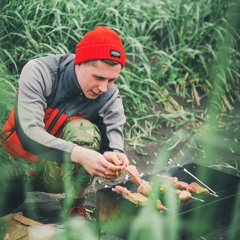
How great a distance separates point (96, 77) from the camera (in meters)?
3.34

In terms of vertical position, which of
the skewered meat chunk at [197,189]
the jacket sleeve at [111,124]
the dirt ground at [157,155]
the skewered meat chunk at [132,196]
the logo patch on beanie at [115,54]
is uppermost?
the logo patch on beanie at [115,54]

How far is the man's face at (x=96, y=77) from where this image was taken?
333 cm

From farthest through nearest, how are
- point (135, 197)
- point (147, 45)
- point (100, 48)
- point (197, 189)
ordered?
point (147, 45)
point (100, 48)
point (197, 189)
point (135, 197)

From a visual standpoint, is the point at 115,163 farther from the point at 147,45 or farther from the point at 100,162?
the point at 147,45

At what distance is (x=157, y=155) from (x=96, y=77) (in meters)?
0.61

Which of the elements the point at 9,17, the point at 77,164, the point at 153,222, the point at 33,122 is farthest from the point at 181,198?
the point at 9,17

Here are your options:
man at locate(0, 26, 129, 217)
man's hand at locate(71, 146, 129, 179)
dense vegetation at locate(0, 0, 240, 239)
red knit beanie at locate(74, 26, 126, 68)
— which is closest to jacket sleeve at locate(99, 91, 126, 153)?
man at locate(0, 26, 129, 217)

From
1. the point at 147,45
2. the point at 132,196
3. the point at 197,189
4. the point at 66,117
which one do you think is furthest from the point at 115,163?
the point at 147,45

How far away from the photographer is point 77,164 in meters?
3.35

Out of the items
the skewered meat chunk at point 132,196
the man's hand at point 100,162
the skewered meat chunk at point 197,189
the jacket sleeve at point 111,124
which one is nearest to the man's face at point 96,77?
the jacket sleeve at point 111,124

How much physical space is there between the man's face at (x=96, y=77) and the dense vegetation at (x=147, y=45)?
1.06 meters

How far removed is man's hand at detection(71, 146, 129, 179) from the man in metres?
0.02

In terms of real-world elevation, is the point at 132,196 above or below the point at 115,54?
below

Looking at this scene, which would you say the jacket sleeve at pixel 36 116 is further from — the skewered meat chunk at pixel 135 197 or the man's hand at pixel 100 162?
the skewered meat chunk at pixel 135 197
